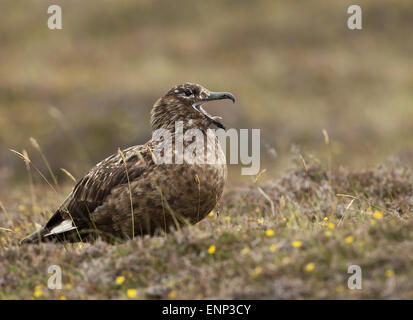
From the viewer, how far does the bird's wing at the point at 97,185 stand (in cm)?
505

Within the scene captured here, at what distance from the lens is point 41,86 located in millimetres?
19703

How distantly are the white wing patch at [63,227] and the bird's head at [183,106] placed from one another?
1.22 m

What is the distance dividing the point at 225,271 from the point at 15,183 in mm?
10957

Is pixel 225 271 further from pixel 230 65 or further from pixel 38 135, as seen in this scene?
pixel 230 65

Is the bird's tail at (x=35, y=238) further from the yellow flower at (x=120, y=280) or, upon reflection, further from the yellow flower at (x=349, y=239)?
the yellow flower at (x=349, y=239)

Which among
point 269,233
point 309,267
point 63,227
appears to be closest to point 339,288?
point 309,267

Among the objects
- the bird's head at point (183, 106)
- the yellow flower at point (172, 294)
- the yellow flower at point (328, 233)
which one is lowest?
the yellow flower at point (172, 294)

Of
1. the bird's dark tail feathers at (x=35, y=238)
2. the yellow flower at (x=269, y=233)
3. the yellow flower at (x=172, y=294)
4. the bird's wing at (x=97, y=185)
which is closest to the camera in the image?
the yellow flower at (x=172, y=294)

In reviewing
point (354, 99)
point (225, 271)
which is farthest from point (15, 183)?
point (354, 99)

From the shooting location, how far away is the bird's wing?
5.05 m

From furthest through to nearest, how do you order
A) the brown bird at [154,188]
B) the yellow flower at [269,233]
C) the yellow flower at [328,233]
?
the brown bird at [154,188]
the yellow flower at [269,233]
the yellow flower at [328,233]

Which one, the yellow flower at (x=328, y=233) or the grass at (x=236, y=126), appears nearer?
the grass at (x=236, y=126)

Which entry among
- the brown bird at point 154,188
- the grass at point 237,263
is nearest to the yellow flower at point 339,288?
the grass at point 237,263

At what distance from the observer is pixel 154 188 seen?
476 cm
